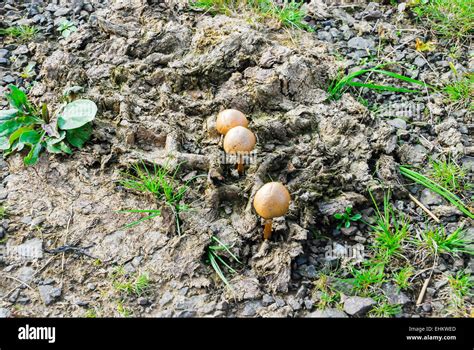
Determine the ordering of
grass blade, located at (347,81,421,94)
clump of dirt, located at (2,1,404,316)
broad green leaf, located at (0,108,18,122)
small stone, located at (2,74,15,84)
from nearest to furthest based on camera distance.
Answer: clump of dirt, located at (2,1,404,316), broad green leaf, located at (0,108,18,122), grass blade, located at (347,81,421,94), small stone, located at (2,74,15,84)

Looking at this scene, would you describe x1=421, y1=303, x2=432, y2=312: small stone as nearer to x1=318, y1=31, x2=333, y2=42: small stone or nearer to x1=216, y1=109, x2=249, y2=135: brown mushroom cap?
x1=216, y1=109, x2=249, y2=135: brown mushroom cap

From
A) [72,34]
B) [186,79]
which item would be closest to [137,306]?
[186,79]

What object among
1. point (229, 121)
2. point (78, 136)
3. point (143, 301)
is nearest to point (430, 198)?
point (229, 121)

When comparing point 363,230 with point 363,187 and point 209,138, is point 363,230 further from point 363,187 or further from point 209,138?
point 209,138

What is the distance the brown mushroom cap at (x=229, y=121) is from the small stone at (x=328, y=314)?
135 centimetres

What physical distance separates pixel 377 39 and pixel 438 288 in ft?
8.51

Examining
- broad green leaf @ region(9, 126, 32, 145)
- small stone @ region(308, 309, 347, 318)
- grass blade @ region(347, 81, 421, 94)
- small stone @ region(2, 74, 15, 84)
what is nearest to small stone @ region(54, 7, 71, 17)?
small stone @ region(2, 74, 15, 84)

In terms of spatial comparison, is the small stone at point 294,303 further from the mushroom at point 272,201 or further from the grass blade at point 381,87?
the grass blade at point 381,87

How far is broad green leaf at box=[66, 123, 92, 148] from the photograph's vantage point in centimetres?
370

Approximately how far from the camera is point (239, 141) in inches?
129

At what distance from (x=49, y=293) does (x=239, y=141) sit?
1.47 meters

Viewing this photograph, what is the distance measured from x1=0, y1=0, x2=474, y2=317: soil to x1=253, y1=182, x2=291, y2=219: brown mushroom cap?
295mm

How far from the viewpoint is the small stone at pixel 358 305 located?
9.46ft

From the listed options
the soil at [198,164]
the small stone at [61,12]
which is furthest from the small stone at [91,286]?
the small stone at [61,12]
